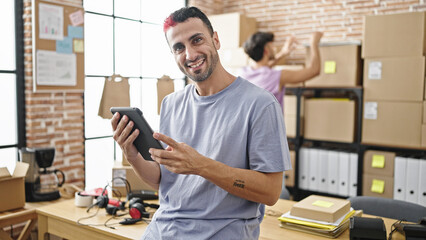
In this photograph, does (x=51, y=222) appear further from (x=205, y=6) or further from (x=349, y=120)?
(x=205, y=6)

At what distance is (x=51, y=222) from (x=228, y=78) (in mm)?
1273

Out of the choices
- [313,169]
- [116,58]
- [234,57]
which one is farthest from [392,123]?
[116,58]

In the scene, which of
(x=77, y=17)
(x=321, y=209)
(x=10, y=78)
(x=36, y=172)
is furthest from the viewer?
(x=77, y=17)

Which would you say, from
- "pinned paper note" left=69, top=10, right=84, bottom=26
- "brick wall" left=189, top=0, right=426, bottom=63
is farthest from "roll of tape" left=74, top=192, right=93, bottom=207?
"brick wall" left=189, top=0, right=426, bottom=63

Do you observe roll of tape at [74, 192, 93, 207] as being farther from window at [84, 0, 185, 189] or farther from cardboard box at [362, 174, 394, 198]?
cardboard box at [362, 174, 394, 198]

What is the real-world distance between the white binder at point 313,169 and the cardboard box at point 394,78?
765mm

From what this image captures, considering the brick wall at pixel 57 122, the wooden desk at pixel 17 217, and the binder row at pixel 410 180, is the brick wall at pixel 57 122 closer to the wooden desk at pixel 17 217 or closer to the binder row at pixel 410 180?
the wooden desk at pixel 17 217

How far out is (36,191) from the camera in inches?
103

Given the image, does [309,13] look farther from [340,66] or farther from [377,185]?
[377,185]

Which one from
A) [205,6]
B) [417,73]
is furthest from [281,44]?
[417,73]

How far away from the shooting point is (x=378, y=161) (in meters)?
3.72

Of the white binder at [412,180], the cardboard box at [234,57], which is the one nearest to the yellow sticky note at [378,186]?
the white binder at [412,180]

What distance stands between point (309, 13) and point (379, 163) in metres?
1.92

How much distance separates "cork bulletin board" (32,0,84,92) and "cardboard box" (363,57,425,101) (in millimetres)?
2610
